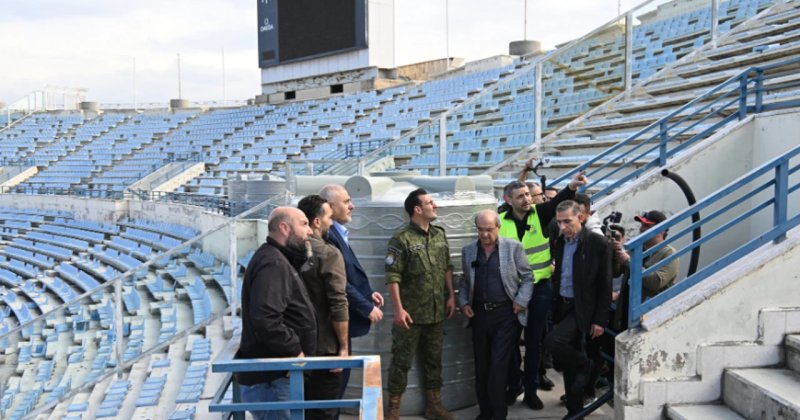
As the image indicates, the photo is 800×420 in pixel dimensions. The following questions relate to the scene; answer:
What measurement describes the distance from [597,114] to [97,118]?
32.2m

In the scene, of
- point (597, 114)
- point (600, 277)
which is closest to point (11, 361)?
point (600, 277)

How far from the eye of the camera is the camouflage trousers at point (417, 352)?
14.8 feet

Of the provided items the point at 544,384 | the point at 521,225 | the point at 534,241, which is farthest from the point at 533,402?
the point at 521,225

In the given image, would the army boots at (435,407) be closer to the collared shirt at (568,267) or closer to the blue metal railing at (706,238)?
the collared shirt at (568,267)

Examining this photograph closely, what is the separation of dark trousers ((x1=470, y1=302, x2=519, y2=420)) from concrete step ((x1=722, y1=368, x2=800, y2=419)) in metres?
1.33

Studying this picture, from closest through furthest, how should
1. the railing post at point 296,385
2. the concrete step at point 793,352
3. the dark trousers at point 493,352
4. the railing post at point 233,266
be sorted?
the railing post at point 296,385 → the concrete step at point 793,352 → the dark trousers at point 493,352 → the railing post at point 233,266

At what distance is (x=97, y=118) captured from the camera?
35.9 m

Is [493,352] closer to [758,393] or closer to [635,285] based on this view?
[635,285]

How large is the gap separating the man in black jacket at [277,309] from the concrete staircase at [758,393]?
2182 millimetres

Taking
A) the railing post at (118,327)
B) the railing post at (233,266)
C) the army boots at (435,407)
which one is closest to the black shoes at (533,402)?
the army boots at (435,407)

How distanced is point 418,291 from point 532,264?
3.11 ft

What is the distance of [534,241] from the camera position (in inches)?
193

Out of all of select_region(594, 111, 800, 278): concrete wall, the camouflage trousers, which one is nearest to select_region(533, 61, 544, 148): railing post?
select_region(594, 111, 800, 278): concrete wall

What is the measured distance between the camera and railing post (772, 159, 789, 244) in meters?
3.97
